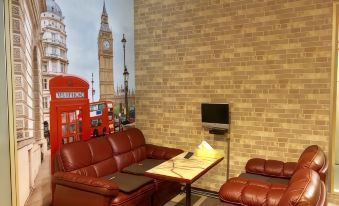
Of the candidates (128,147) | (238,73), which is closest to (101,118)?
(128,147)

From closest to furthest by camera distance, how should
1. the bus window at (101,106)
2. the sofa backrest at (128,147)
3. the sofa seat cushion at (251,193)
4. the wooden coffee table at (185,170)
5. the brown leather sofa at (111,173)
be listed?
the sofa seat cushion at (251,193), the wooden coffee table at (185,170), the brown leather sofa at (111,173), the sofa backrest at (128,147), the bus window at (101,106)

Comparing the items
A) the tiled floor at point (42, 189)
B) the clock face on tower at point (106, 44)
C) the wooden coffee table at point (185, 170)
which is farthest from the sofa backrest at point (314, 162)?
the clock face on tower at point (106, 44)

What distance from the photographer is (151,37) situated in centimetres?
446

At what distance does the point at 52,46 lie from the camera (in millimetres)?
3342

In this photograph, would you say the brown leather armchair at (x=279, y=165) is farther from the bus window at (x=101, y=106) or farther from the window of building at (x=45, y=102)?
the window of building at (x=45, y=102)

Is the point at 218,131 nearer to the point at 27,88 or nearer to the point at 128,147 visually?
the point at 128,147

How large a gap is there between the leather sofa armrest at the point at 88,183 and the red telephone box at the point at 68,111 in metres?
0.42

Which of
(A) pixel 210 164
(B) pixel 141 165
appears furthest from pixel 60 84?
(A) pixel 210 164

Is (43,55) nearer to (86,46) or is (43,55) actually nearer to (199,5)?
(86,46)

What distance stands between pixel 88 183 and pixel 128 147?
122cm

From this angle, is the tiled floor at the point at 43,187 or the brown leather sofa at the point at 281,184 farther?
the tiled floor at the point at 43,187

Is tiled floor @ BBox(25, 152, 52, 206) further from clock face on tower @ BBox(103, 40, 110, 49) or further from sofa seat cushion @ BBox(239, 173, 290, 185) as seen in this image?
sofa seat cushion @ BBox(239, 173, 290, 185)

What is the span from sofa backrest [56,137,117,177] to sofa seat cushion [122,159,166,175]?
0.77ft

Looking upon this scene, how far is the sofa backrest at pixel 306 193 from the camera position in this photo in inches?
63.7
